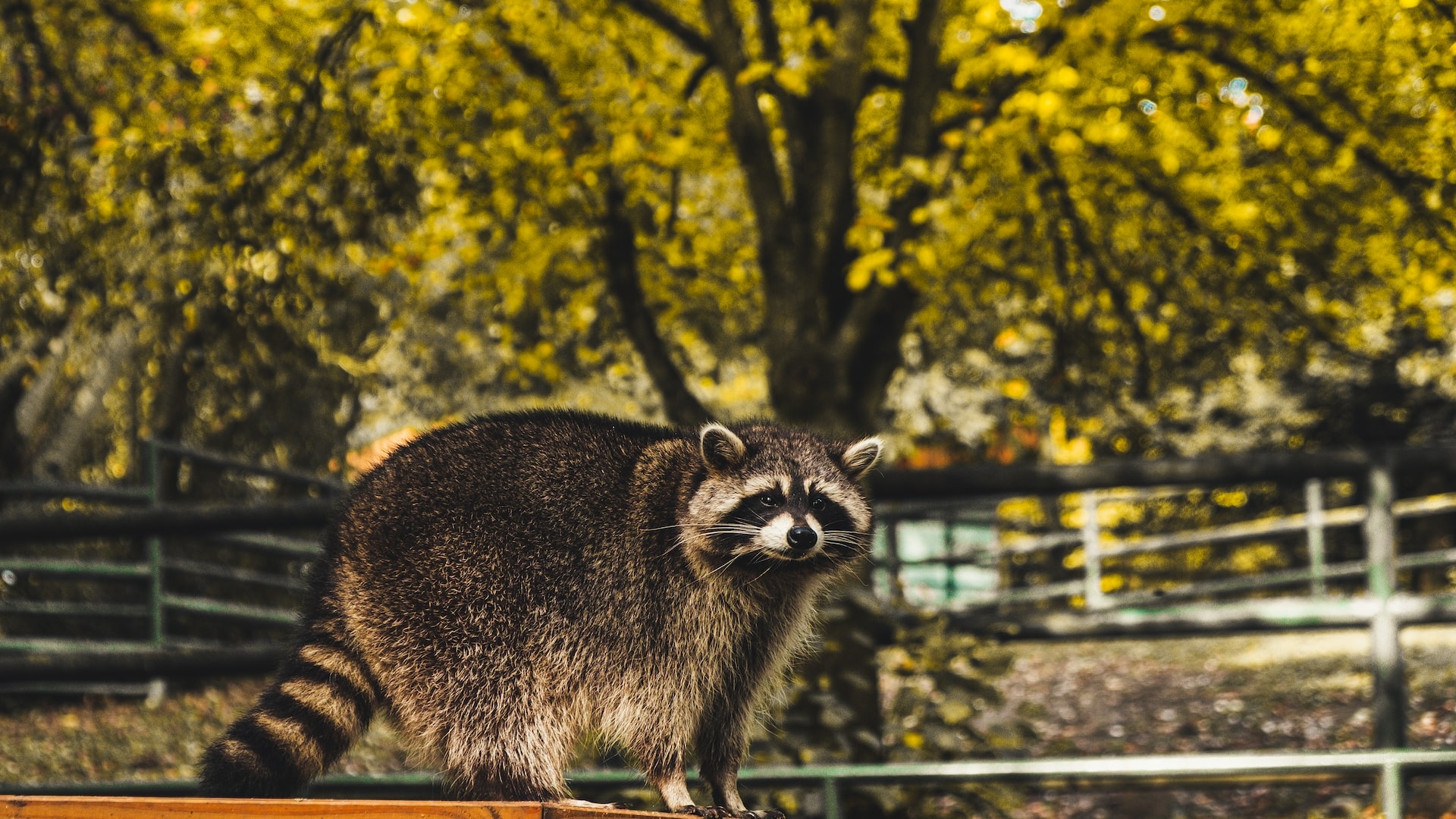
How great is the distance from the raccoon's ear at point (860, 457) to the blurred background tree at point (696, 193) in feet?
8.86

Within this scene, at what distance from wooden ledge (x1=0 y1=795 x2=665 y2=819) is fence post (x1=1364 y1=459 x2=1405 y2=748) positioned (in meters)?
3.31

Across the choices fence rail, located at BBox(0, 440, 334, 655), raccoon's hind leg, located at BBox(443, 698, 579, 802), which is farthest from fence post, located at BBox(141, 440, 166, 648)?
raccoon's hind leg, located at BBox(443, 698, 579, 802)

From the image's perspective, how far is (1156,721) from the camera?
9531 millimetres

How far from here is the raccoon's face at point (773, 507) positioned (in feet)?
7.58

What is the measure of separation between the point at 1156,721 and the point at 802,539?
27.0 feet

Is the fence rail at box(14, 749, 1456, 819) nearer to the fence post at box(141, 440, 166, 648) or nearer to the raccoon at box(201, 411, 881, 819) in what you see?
the raccoon at box(201, 411, 881, 819)

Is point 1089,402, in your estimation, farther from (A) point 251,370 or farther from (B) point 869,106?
(A) point 251,370

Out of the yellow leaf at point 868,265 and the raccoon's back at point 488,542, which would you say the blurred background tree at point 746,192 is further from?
the raccoon's back at point 488,542

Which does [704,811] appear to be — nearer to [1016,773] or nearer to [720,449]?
[720,449]

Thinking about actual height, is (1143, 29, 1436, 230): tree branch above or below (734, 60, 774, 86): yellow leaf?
above

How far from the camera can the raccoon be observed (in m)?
2.18

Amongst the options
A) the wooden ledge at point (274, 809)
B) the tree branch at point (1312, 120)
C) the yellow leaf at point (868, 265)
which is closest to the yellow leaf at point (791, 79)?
the yellow leaf at point (868, 265)

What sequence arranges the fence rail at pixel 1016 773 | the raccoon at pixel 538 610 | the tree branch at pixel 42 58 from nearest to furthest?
the raccoon at pixel 538 610 < the fence rail at pixel 1016 773 < the tree branch at pixel 42 58

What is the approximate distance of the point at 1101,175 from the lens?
7875mm
